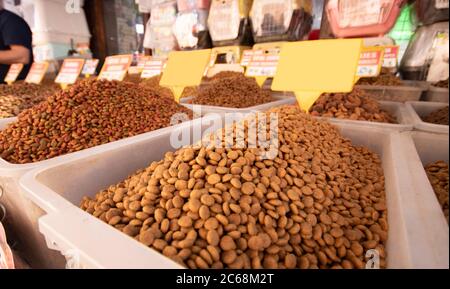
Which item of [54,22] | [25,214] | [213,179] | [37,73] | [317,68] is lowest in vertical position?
[25,214]

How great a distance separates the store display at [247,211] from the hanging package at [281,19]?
1414mm

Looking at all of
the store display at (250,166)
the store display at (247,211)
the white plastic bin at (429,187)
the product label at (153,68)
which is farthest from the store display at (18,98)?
the white plastic bin at (429,187)

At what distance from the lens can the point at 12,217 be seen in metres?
0.62

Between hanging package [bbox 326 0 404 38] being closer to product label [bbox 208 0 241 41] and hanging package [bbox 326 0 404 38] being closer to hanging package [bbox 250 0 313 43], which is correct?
hanging package [bbox 250 0 313 43]

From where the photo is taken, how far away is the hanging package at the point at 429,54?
1345 millimetres

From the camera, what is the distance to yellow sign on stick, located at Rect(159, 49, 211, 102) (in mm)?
1333

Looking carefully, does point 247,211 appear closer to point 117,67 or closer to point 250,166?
point 250,166

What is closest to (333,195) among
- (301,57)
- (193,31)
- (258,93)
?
(301,57)

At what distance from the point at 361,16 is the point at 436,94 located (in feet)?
1.92

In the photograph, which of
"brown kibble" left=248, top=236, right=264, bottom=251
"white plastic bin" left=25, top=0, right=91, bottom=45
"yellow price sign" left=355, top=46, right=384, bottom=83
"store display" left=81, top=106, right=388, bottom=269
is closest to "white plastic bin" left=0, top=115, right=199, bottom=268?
"store display" left=81, top=106, right=388, bottom=269

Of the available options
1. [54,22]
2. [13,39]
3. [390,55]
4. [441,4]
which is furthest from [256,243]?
[54,22]

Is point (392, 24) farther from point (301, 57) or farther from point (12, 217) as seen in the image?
point (12, 217)

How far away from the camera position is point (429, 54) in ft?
4.60

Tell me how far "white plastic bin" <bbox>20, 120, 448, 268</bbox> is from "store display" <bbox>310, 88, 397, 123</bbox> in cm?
28
